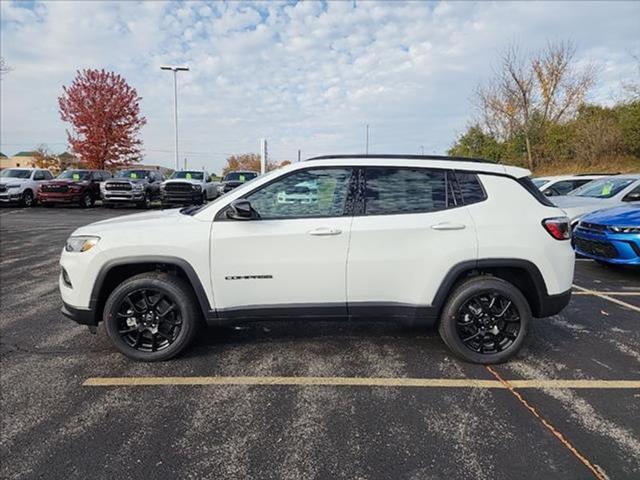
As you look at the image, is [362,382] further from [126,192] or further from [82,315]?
[126,192]

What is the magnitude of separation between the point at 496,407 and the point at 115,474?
247cm

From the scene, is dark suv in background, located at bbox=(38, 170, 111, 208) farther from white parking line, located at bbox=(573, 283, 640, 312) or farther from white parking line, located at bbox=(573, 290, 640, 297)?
white parking line, located at bbox=(573, 290, 640, 297)

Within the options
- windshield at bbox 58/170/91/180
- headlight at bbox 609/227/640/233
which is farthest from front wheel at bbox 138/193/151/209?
headlight at bbox 609/227/640/233

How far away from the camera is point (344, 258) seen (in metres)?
3.58

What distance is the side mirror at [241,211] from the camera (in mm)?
3486

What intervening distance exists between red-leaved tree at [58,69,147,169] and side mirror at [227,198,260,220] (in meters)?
34.2

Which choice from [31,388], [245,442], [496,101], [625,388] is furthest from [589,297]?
[496,101]

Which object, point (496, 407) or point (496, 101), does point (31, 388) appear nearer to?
point (496, 407)

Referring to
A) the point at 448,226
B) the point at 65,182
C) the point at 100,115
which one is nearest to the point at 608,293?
the point at 448,226

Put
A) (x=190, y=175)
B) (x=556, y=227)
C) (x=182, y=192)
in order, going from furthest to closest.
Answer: (x=190, y=175)
(x=182, y=192)
(x=556, y=227)

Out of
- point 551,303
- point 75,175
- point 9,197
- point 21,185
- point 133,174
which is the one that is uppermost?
point 133,174

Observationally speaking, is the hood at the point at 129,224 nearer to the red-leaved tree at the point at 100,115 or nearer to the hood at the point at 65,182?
the hood at the point at 65,182

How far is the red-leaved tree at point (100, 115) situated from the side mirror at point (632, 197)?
3353 centimetres

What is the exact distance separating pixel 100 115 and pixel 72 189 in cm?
1571
